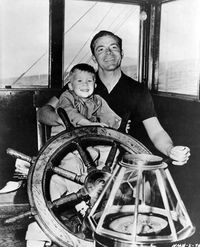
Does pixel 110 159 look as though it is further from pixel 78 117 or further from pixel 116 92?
pixel 116 92

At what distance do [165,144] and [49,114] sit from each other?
39 cm

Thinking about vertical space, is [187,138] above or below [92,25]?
below

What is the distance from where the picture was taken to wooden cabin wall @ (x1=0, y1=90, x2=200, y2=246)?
1305mm

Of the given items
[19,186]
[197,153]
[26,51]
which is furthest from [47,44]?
[197,153]

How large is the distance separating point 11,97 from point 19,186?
1.51 feet

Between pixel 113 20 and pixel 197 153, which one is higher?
pixel 113 20

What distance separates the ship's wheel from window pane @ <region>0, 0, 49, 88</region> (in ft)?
1.74

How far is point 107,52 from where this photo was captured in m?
1.12

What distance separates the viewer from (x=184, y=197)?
4.32 ft

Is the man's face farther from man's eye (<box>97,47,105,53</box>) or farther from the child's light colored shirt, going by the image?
the child's light colored shirt

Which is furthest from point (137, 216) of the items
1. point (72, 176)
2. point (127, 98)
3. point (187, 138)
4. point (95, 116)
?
point (187, 138)

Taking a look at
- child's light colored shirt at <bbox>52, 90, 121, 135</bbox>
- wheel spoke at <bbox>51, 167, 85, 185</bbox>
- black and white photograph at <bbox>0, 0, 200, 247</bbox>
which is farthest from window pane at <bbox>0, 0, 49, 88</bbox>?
wheel spoke at <bbox>51, 167, 85, 185</bbox>

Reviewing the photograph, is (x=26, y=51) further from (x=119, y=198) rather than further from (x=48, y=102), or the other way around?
(x=119, y=198)

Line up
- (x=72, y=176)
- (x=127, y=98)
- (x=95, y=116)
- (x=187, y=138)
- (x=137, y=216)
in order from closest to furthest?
(x=137, y=216) → (x=72, y=176) → (x=95, y=116) → (x=127, y=98) → (x=187, y=138)
